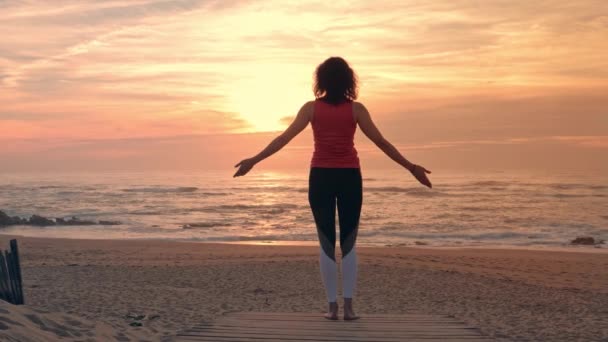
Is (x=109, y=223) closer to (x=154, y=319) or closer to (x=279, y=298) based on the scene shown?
(x=279, y=298)

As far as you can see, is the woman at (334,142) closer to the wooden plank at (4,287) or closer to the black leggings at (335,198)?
the black leggings at (335,198)

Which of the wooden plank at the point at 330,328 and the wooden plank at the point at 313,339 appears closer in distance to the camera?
the wooden plank at the point at 313,339

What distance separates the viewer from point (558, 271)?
47.2 ft

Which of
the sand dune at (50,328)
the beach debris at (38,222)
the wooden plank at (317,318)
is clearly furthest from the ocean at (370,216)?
the sand dune at (50,328)

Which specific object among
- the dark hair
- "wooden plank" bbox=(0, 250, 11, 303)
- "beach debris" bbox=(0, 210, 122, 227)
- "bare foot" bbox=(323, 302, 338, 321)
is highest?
the dark hair

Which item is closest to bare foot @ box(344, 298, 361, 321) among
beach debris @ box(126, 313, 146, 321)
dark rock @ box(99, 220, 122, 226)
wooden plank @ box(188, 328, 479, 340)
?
wooden plank @ box(188, 328, 479, 340)

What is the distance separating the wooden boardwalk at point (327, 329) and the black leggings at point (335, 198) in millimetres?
721

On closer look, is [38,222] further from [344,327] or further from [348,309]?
[344,327]

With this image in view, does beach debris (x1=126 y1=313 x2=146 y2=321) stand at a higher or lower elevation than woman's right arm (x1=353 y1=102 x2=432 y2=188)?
lower

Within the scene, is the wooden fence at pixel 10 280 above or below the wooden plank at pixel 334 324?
above

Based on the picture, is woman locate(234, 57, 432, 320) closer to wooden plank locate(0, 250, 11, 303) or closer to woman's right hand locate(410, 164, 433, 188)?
woman's right hand locate(410, 164, 433, 188)

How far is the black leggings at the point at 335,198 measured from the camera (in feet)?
17.1

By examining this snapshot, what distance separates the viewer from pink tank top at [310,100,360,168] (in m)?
5.19

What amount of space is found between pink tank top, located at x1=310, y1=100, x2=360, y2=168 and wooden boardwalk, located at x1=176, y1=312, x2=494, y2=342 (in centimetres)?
137
